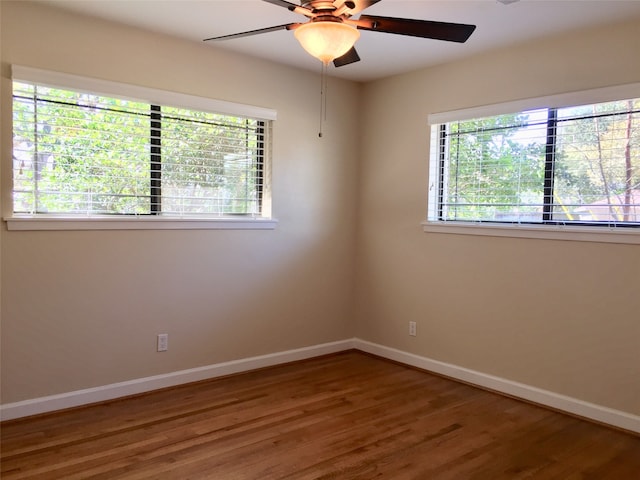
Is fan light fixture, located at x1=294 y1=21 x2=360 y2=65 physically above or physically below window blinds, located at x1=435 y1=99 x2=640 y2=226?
above

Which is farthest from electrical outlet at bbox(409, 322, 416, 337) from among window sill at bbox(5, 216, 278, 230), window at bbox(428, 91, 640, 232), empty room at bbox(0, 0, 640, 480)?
window sill at bbox(5, 216, 278, 230)

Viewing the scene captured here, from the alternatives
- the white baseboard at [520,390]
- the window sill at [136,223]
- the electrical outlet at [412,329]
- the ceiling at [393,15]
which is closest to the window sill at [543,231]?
the electrical outlet at [412,329]

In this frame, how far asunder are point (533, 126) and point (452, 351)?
1833mm

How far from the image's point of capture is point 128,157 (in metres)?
3.29

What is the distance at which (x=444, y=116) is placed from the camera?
12.6 feet

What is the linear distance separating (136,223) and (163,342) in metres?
0.89

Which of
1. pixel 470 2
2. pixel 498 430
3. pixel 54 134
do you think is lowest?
pixel 498 430

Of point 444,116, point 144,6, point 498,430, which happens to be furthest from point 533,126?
point 144,6

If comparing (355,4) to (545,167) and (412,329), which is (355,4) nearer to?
(545,167)

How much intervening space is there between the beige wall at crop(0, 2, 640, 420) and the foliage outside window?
16 centimetres

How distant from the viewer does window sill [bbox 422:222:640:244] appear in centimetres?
295

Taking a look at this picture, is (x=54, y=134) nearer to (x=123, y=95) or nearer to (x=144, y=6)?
(x=123, y=95)

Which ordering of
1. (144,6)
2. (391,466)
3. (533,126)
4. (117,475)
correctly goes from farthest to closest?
(533,126) < (144,6) < (391,466) < (117,475)

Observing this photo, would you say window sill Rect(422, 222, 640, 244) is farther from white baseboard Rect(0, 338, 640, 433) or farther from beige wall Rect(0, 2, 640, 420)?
white baseboard Rect(0, 338, 640, 433)
